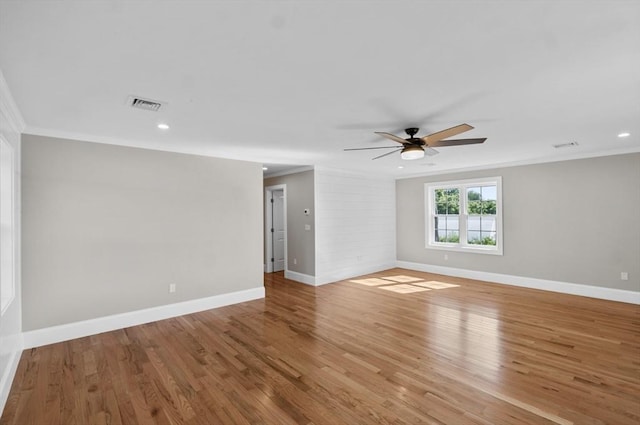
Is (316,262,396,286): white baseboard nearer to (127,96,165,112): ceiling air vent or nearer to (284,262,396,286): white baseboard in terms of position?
(284,262,396,286): white baseboard

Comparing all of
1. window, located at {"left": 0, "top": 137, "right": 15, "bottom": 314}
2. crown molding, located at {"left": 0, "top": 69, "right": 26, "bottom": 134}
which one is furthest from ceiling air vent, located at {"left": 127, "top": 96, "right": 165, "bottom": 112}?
window, located at {"left": 0, "top": 137, "right": 15, "bottom": 314}

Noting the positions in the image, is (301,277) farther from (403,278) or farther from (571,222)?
(571,222)

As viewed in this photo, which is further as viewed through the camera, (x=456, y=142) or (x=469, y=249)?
(x=469, y=249)

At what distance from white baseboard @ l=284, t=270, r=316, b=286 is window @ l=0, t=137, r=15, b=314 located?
4.42 metres

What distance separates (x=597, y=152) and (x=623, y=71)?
3.86m

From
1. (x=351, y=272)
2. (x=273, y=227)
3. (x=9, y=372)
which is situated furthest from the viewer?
(x=273, y=227)

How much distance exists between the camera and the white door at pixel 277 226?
7695 millimetres

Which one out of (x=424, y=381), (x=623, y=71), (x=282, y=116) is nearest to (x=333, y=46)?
(x=282, y=116)

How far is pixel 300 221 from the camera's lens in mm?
6602

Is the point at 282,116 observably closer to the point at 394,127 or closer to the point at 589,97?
the point at 394,127

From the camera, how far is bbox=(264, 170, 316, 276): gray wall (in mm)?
6305

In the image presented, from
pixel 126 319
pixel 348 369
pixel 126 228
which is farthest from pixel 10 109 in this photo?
pixel 348 369

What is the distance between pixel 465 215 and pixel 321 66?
19.5 feet

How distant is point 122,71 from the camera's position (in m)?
2.12
